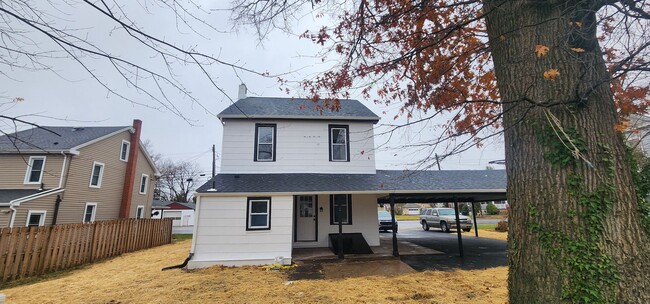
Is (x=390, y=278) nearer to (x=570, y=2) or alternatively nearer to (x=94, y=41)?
(x=570, y=2)

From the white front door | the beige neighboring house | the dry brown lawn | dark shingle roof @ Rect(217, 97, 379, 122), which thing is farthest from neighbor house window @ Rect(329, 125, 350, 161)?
the beige neighboring house

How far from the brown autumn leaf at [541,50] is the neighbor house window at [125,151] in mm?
20781

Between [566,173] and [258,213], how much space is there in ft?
26.6

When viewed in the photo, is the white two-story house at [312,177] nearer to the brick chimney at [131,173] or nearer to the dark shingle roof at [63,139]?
the dark shingle roof at [63,139]

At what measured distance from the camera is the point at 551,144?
2369 millimetres

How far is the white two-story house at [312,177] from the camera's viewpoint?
9102mm

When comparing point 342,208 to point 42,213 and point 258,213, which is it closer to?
point 258,213

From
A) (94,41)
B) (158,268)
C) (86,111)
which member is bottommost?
(158,268)

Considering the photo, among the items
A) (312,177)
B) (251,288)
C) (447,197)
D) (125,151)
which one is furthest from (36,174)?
(447,197)

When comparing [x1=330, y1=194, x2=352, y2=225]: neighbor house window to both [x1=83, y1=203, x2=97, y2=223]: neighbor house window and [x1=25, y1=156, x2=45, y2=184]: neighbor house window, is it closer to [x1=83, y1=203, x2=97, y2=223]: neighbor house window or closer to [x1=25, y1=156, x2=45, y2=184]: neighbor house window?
[x1=83, y1=203, x2=97, y2=223]: neighbor house window

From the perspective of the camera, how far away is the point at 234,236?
877 centimetres

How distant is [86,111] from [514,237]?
4.57 meters

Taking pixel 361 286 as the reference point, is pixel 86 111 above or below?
above

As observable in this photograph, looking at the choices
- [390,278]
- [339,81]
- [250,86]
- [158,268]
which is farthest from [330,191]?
[250,86]
